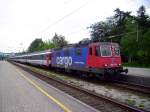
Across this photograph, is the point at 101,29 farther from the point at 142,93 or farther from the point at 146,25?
the point at 142,93

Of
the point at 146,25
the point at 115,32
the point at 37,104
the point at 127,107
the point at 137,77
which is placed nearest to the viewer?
the point at 127,107

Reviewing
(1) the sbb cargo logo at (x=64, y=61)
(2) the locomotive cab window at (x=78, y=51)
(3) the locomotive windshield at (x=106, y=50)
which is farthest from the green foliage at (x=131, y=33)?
(3) the locomotive windshield at (x=106, y=50)

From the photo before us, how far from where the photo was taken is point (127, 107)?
465 inches

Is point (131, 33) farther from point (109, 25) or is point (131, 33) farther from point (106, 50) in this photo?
point (106, 50)

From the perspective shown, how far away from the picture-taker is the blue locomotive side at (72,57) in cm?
2529

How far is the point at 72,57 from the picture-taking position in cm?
2866

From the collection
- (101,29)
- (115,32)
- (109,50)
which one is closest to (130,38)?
(115,32)

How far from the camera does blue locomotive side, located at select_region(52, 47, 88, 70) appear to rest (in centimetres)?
2529

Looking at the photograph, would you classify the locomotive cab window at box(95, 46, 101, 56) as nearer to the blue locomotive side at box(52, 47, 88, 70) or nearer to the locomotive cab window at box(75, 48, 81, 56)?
the blue locomotive side at box(52, 47, 88, 70)

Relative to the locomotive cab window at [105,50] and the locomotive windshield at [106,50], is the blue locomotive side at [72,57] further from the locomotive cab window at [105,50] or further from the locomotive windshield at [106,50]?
the locomotive cab window at [105,50]

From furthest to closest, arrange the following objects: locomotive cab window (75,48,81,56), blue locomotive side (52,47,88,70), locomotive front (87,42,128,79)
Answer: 1. locomotive cab window (75,48,81,56)
2. blue locomotive side (52,47,88,70)
3. locomotive front (87,42,128,79)

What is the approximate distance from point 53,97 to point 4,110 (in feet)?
11.9

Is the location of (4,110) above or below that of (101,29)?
below

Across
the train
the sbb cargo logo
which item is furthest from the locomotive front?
the sbb cargo logo
